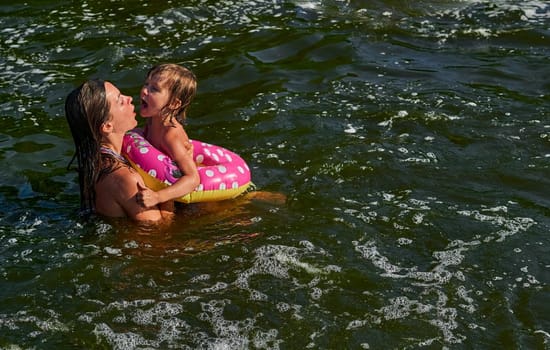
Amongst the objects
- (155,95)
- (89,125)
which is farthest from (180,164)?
(89,125)

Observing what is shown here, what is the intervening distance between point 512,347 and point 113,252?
2901 millimetres

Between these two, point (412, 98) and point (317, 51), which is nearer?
point (412, 98)

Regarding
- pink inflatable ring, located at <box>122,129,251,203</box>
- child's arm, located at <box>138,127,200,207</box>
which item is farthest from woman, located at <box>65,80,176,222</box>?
child's arm, located at <box>138,127,200,207</box>

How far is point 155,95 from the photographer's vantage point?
21.6 feet

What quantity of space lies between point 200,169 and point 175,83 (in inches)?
28.8

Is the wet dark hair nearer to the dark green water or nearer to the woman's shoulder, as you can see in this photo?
the woman's shoulder

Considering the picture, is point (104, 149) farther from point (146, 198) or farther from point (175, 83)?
point (175, 83)

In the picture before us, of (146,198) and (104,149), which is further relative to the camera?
(104,149)

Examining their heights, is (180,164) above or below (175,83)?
below

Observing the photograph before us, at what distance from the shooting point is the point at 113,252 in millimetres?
6559

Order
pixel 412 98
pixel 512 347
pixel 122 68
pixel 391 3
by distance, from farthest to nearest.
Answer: pixel 391 3, pixel 122 68, pixel 412 98, pixel 512 347

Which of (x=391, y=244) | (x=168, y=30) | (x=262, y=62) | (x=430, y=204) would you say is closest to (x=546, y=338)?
(x=391, y=244)

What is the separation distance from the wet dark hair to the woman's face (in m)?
0.04

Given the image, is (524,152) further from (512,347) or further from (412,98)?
(512,347)
